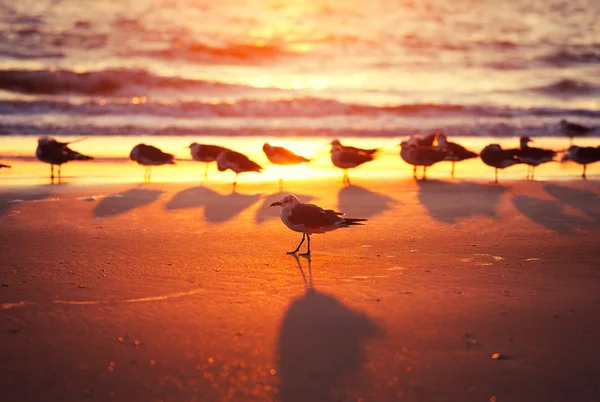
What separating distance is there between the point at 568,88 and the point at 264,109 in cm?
2354

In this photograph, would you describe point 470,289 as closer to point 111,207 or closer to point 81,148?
point 111,207

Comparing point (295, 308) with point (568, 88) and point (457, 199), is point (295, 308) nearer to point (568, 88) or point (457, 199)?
point (457, 199)

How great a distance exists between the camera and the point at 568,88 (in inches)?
1766

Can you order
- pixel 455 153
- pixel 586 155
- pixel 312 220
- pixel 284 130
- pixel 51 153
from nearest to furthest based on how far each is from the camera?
pixel 312 220, pixel 51 153, pixel 586 155, pixel 455 153, pixel 284 130

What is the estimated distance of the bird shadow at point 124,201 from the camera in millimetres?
9211

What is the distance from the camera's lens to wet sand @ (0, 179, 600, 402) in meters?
3.55

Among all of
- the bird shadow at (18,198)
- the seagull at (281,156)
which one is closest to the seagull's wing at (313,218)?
the bird shadow at (18,198)

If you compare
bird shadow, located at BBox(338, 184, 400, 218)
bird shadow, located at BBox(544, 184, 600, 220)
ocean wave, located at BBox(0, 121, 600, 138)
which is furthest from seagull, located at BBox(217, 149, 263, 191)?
ocean wave, located at BBox(0, 121, 600, 138)

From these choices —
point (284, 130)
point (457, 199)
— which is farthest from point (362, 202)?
point (284, 130)

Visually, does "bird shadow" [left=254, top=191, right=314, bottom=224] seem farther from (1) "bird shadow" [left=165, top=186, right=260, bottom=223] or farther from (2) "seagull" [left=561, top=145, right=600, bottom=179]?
(2) "seagull" [left=561, top=145, right=600, bottom=179]

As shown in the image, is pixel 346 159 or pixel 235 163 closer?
pixel 235 163

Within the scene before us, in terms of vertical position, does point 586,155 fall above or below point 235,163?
above

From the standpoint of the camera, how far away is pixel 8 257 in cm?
629

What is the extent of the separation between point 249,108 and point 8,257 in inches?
1141
